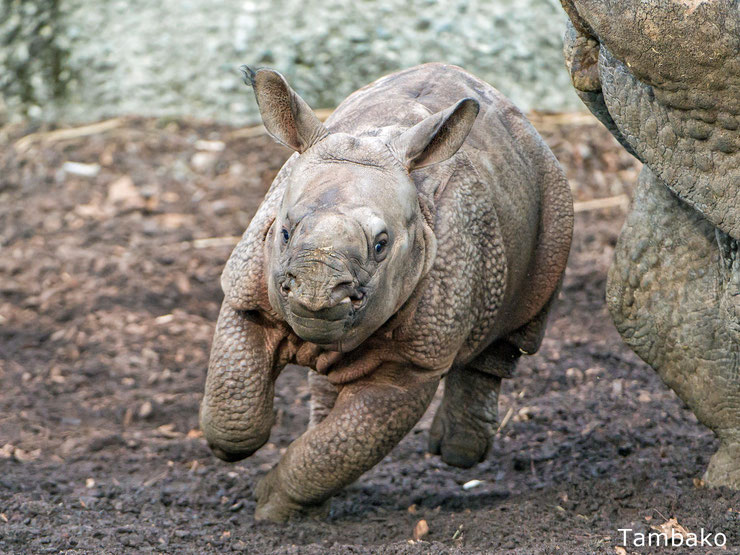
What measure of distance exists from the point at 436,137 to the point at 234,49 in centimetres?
548

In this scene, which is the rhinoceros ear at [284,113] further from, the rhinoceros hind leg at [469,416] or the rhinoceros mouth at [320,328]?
the rhinoceros hind leg at [469,416]

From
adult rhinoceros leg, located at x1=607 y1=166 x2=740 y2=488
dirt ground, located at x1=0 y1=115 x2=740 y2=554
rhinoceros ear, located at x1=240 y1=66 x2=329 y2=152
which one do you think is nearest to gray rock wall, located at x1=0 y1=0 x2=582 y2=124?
dirt ground, located at x1=0 y1=115 x2=740 y2=554

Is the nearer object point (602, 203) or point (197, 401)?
point (197, 401)

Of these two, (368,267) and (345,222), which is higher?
(345,222)

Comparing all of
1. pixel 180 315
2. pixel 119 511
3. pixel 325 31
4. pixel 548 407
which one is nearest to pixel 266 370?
pixel 119 511

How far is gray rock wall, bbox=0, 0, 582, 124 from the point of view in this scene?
29.7 feet

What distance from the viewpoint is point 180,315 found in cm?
682

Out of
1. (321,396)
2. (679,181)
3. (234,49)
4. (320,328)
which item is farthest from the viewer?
(234,49)

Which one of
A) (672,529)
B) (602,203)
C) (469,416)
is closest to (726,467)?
(672,529)

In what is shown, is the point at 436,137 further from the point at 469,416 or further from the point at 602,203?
the point at 602,203

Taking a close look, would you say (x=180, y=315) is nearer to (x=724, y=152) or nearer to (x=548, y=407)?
(x=548, y=407)

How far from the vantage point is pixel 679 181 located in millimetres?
3914

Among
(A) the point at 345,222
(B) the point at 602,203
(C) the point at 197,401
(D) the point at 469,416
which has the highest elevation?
(A) the point at 345,222

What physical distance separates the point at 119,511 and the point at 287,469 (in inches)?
31.9
